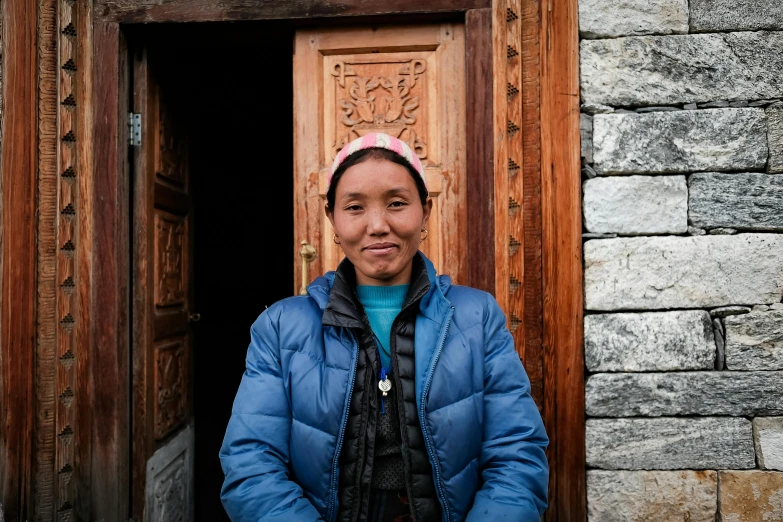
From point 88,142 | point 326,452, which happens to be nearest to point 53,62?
point 88,142

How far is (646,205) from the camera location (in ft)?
7.05

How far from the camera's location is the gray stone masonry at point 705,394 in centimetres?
210

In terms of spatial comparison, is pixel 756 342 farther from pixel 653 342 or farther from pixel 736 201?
pixel 736 201

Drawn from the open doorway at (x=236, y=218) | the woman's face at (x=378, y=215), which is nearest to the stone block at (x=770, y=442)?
the woman's face at (x=378, y=215)

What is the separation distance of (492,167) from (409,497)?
1.54 m

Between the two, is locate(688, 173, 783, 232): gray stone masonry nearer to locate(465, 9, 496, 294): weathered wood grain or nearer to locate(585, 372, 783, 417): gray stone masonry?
locate(585, 372, 783, 417): gray stone masonry

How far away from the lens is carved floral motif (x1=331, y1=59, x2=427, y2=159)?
96.2 inches

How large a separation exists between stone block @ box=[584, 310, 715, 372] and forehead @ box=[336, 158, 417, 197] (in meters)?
1.32

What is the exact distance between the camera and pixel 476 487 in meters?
1.25

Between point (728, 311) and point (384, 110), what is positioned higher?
point (384, 110)

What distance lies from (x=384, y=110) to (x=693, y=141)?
136cm

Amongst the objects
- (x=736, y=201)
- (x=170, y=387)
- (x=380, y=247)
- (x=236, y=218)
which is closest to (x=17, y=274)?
(x=170, y=387)

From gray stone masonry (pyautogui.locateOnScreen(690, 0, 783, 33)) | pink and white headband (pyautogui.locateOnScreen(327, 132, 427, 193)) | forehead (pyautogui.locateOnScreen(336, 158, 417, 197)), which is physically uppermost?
gray stone masonry (pyautogui.locateOnScreen(690, 0, 783, 33))

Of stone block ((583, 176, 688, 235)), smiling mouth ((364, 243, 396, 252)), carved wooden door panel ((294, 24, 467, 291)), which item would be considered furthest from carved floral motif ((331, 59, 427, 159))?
smiling mouth ((364, 243, 396, 252))
